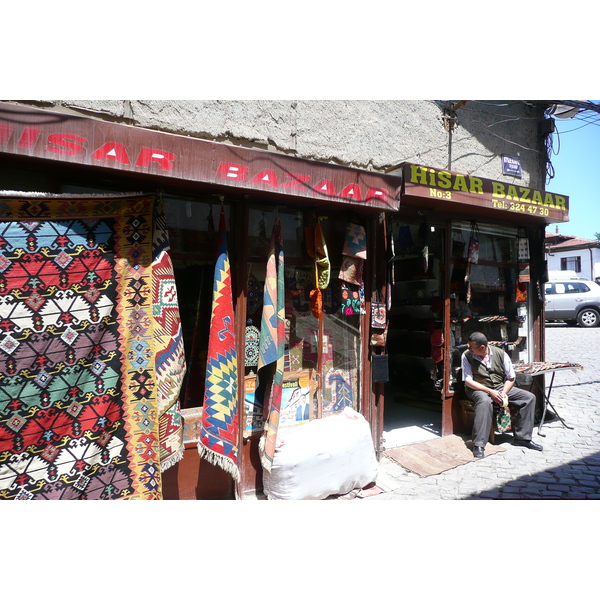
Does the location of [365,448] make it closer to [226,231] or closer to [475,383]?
[475,383]

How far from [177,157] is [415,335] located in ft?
17.5

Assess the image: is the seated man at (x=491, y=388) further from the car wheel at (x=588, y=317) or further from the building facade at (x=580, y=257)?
the building facade at (x=580, y=257)

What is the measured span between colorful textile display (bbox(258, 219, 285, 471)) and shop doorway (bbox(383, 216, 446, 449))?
4.83 feet

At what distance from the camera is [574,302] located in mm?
14969

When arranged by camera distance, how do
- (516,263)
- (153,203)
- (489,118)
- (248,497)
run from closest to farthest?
(153,203)
(248,497)
(489,118)
(516,263)

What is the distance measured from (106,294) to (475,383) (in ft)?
13.9

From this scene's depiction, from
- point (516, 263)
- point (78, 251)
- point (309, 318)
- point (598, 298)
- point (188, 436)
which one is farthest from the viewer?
point (598, 298)

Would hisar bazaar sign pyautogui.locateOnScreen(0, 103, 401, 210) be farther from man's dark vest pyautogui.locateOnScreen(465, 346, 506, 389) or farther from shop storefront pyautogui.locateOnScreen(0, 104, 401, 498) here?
man's dark vest pyautogui.locateOnScreen(465, 346, 506, 389)

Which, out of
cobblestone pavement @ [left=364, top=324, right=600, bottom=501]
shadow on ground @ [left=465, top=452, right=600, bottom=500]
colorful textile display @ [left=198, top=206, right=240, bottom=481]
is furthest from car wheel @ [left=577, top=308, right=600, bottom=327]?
colorful textile display @ [left=198, top=206, right=240, bottom=481]

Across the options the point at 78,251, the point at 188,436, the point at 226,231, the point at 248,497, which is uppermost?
the point at 226,231

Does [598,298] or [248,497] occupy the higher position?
[598,298]

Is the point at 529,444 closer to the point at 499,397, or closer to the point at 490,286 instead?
the point at 499,397

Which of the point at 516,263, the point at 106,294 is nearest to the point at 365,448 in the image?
the point at 106,294

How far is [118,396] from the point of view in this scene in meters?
2.71
